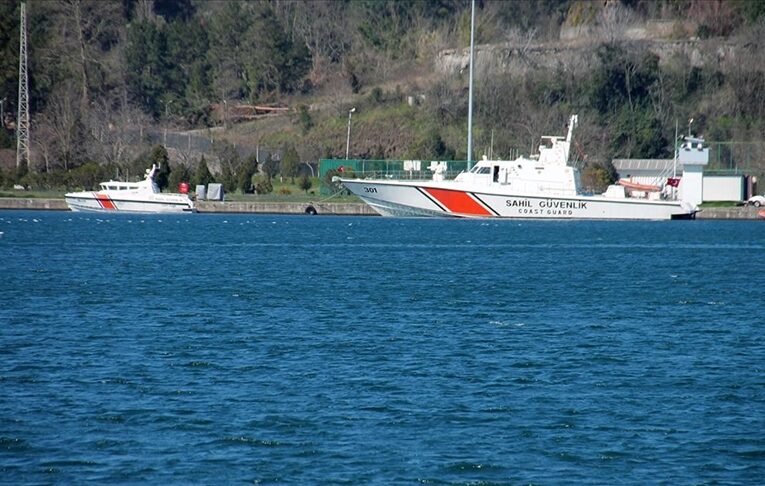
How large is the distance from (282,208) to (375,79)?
3480 cm

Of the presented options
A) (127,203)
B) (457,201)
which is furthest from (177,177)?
(457,201)

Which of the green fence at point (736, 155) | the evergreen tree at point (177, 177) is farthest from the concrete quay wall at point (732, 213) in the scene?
the evergreen tree at point (177, 177)

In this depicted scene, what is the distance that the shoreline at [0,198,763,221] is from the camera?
69562 mm

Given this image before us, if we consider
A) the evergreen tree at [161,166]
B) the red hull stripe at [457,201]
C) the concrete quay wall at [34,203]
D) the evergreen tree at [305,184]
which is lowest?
the concrete quay wall at [34,203]

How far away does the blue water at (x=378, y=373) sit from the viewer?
1457 centimetres

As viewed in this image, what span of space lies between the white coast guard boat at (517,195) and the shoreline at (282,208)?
3.40 meters

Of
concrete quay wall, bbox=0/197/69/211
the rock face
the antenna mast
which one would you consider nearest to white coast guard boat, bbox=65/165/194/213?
concrete quay wall, bbox=0/197/69/211

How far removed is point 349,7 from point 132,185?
159 feet

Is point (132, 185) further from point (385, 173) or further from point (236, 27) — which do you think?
point (236, 27)

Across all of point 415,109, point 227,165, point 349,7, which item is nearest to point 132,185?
point 227,165

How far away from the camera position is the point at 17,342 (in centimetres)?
2225

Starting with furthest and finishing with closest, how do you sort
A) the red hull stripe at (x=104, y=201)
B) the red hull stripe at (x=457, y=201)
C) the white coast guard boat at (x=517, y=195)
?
the red hull stripe at (x=104, y=201) → the red hull stripe at (x=457, y=201) → the white coast guard boat at (x=517, y=195)

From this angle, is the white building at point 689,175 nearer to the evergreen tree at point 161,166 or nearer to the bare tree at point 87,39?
the evergreen tree at point 161,166

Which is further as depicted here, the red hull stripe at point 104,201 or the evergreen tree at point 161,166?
the evergreen tree at point 161,166
